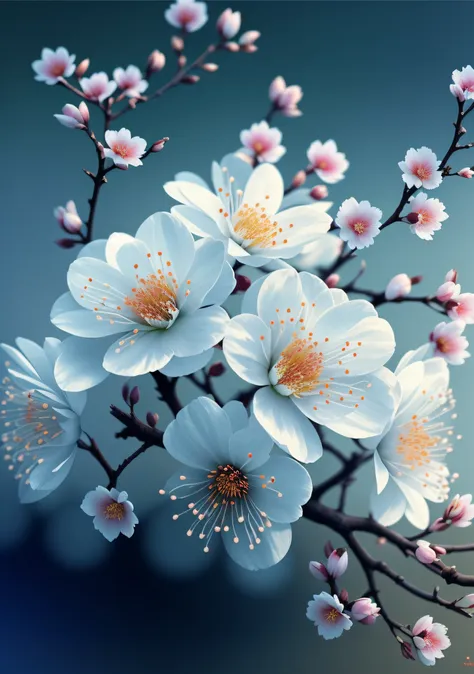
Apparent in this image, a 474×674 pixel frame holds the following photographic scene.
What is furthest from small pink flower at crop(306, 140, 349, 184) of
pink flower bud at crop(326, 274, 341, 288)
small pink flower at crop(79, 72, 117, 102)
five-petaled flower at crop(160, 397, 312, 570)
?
five-petaled flower at crop(160, 397, 312, 570)

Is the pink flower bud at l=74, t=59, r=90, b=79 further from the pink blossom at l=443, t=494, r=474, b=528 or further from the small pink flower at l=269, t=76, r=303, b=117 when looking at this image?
the pink blossom at l=443, t=494, r=474, b=528

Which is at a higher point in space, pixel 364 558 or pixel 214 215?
pixel 214 215

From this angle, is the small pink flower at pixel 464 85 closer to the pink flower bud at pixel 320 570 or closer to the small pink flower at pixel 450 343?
the small pink flower at pixel 450 343

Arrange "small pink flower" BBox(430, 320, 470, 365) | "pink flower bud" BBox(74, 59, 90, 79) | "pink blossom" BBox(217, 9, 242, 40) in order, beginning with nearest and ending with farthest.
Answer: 1. "small pink flower" BBox(430, 320, 470, 365)
2. "pink flower bud" BBox(74, 59, 90, 79)
3. "pink blossom" BBox(217, 9, 242, 40)

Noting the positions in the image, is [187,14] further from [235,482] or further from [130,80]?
[235,482]

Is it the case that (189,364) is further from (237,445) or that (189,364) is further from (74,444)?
(74,444)

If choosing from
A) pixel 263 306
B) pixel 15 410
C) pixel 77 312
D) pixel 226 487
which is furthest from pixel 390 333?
pixel 15 410

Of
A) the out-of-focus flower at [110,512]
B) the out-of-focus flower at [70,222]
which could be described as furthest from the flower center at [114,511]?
the out-of-focus flower at [70,222]
